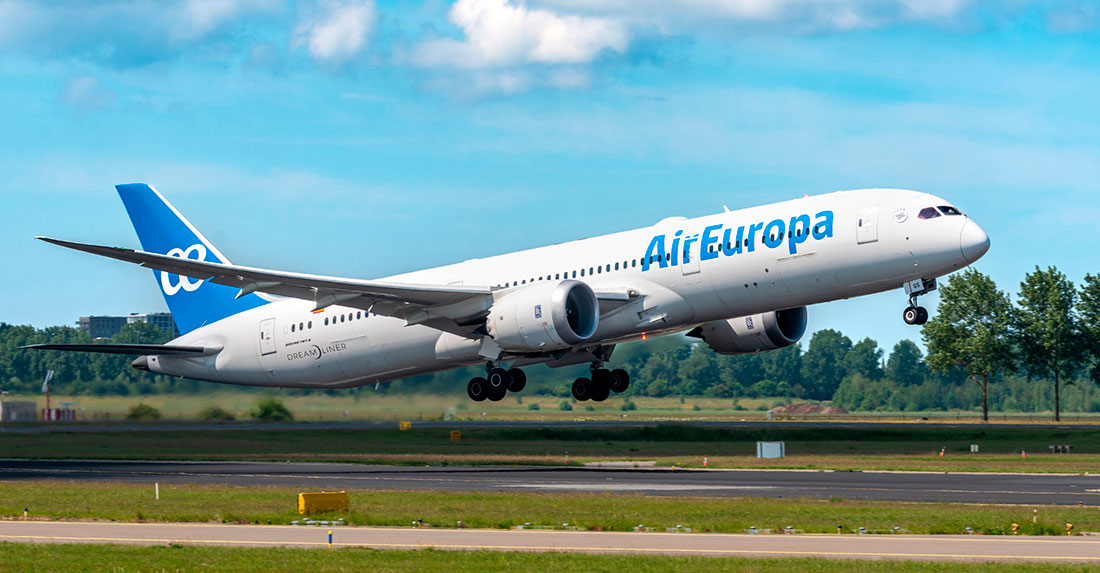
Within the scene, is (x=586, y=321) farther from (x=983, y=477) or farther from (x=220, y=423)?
(x=220, y=423)

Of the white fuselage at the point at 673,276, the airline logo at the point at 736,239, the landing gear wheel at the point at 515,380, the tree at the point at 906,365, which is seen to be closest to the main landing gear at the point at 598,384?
the landing gear wheel at the point at 515,380

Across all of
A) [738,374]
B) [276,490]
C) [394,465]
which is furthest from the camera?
[738,374]

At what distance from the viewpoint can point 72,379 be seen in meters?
68.0

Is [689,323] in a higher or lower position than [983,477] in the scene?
higher

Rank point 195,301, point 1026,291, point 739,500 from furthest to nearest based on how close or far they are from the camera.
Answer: point 1026,291
point 195,301
point 739,500

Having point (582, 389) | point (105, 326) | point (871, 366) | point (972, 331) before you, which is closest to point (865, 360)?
point (871, 366)

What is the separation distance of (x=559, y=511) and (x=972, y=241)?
604 inches

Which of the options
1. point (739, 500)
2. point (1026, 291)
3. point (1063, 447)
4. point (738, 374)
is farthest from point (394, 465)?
point (738, 374)

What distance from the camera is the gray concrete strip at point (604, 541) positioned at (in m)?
22.8

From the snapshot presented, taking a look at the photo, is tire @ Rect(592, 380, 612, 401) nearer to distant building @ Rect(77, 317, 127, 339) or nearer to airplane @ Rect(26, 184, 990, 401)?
airplane @ Rect(26, 184, 990, 401)

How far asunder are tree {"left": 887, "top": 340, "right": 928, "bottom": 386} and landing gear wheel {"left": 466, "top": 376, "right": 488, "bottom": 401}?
11555 cm

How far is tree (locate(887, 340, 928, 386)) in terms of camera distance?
16312 centimetres

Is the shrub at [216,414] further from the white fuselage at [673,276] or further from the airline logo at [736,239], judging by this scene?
the airline logo at [736,239]

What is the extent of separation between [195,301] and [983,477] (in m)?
33.9
